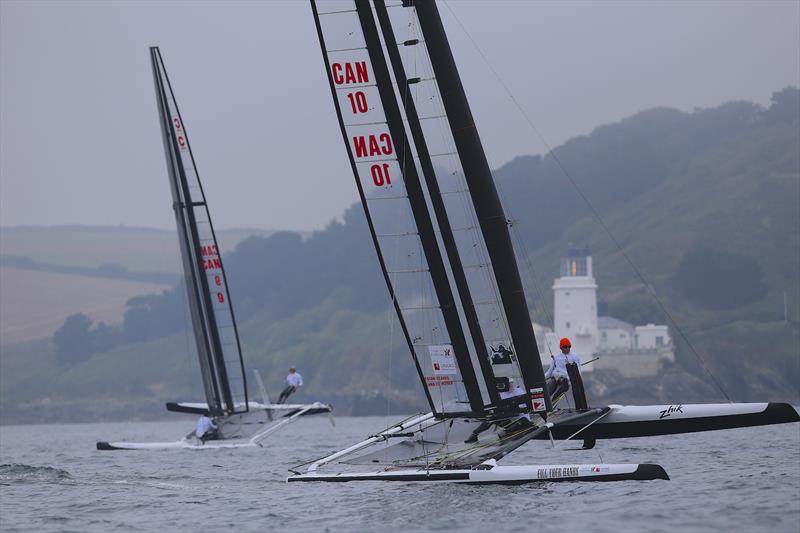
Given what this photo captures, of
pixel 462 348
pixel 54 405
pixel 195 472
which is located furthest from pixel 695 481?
pixel 54 405

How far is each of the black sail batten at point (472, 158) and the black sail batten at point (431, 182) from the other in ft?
1.42

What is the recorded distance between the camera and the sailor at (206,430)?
1330 inches

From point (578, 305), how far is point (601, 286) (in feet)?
108

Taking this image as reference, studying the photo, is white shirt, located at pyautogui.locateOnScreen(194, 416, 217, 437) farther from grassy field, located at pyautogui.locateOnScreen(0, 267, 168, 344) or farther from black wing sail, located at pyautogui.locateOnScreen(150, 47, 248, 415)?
grassy field, located at pyautogui.locateOnScreen(0, 267, 168, 344)

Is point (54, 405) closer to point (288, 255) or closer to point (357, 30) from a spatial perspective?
point (288, 255)

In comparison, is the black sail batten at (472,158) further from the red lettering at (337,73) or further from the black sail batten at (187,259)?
the black sail batten at (187,259)

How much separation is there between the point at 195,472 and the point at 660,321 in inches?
3939

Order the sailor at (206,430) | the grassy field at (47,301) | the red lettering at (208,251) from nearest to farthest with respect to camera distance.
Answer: the sailor at (206,430) → the red lettering at (208,251) → the grassy field at (47,301)

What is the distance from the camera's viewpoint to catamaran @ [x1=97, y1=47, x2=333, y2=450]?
3397 centimetres

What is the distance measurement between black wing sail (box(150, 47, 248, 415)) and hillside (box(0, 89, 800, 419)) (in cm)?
6464

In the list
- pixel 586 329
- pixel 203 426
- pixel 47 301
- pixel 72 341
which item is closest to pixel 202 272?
pixel 203 426

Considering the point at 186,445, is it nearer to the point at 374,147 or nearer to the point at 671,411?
the point at 374,147

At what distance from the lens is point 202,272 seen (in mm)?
34094

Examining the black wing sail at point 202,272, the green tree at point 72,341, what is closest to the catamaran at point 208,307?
the black wing sail at point 202,272
